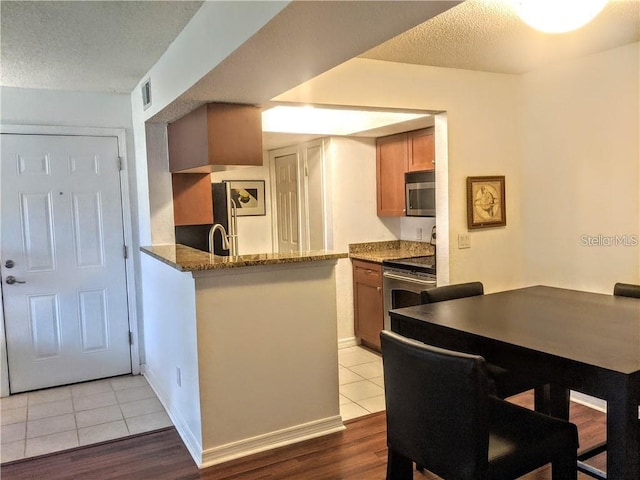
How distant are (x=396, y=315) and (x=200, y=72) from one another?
1.45m

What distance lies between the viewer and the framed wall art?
5.69 m

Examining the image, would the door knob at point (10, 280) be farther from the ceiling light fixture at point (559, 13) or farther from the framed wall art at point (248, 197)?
the ceiling light fixture at point (559, 13)

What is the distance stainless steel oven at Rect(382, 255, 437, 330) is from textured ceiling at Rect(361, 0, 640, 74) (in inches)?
58.5

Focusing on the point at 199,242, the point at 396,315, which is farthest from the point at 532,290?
the point at 199,242

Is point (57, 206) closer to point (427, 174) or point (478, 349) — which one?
point (427, 174)

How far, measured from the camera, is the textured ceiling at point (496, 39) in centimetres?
244

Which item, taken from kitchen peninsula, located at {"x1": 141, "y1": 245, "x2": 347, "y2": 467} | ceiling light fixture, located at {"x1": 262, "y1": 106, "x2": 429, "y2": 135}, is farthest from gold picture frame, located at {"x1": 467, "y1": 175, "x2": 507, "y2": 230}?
kitchen peninsula, located at {"x1": 141, "y1": 245, "x2": 347, "y2": 467}

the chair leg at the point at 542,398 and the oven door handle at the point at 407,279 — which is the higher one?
the oven door handle at the point at 407,279

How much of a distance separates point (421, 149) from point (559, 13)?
2300 mm

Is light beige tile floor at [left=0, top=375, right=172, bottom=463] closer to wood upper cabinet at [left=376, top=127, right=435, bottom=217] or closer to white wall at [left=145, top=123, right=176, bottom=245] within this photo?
white wall at [left=145, top=123, right=176, bottom=245]

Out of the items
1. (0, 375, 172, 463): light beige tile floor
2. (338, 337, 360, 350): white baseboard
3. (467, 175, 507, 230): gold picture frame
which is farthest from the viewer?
(338, 337, 360, 350): white baseboard

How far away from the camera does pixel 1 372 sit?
3.71m

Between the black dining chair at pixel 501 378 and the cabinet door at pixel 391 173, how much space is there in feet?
5.57

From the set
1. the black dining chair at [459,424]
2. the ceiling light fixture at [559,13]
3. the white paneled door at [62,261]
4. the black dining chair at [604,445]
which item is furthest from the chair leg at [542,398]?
the white paneled door at [62,261]
